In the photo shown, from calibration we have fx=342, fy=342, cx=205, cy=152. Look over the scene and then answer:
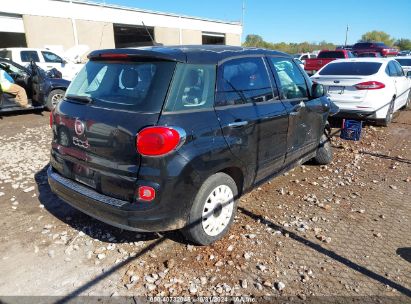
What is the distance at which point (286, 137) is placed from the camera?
161 inches

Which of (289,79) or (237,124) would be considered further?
(289,79)

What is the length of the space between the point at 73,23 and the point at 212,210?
21930 mm

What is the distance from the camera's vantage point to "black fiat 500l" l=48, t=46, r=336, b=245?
8.89 ft

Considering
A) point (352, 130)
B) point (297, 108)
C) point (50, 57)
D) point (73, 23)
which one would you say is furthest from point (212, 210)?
point (73, 23)

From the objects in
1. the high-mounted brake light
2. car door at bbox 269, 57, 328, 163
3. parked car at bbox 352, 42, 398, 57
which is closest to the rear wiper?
the high-mounted brake light

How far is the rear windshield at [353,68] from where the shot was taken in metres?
7.81

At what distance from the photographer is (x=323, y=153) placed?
5.44 meters

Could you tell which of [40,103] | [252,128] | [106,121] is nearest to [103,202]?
[106,121]

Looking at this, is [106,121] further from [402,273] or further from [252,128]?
[402,273]

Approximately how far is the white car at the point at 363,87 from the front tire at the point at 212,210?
485 centimetres

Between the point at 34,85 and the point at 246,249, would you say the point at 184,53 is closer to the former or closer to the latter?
the point at 246,249

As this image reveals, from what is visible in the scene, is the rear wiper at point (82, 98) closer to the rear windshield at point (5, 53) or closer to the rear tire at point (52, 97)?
the rear tire at point (52, 97)

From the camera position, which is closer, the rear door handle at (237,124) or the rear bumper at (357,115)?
the rear door handle at (237,124)

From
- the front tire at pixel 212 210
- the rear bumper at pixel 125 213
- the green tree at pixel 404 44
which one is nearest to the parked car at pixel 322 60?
the front tire at pixel 212 210
